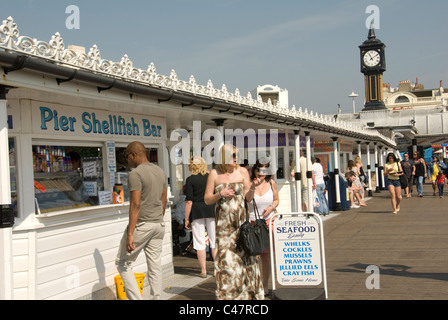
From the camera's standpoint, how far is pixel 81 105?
673 centimetres

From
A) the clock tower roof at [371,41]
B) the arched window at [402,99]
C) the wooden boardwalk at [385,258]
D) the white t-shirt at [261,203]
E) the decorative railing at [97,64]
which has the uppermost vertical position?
the clock tower roof at [371,41]

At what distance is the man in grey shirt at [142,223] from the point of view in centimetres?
586

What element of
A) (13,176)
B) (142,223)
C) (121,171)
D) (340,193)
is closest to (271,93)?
(340,193)

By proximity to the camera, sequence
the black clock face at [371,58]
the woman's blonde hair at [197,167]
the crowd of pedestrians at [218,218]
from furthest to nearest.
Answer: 1. the black clock face at [371,58]
2. the woman's blonde hair at [197,167]
3. the crowd of pedestrians at [218,218]

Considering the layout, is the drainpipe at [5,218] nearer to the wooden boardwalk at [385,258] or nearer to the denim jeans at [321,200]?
the wooden boardwalk at [385,258]

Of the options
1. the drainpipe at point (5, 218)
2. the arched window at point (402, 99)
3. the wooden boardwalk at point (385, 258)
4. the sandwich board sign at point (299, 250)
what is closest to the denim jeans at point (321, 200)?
the wooden boardwalk at point (385, 258)

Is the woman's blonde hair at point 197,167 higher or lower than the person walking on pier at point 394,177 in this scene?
higher

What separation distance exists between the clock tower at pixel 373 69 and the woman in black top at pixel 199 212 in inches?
2487

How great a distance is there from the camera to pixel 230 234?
620 centimetres

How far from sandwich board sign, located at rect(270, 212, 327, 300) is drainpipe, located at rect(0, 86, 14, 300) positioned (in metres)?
2.87

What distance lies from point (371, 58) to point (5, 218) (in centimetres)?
6947

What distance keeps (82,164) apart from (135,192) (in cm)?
151

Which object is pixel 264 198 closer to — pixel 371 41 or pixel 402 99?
pixel 371 41
